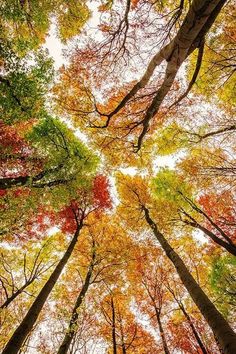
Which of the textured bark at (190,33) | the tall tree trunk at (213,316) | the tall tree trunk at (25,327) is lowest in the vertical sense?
the tall tree trunk at (25,327)

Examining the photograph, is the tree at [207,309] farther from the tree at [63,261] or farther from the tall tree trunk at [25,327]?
the tall tree trunk at [25,327]

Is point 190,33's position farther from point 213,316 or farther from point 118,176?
point 118,176

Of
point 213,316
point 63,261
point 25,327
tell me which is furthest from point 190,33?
point 63,261

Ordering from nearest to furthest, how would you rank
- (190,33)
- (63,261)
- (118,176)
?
(190,33) < (63,261) < (118,176)

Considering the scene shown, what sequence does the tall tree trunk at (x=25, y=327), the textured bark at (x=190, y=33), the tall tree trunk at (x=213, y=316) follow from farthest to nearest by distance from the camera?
the tall tree trunk at (x=25, y=327) < the tall tree trunk at (x=213, y=316) < the textured bark at (x=190, y=33)

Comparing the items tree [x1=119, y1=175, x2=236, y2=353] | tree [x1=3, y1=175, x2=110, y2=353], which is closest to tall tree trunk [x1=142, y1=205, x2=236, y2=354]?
tree [x1=119, y1=175, x2=236, y2=353]

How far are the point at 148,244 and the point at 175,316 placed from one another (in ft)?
16.9

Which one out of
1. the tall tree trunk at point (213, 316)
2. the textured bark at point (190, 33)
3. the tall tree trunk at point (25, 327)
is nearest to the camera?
the textured bark at point (190, 33)

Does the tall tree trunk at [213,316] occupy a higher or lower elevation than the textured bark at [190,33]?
lower

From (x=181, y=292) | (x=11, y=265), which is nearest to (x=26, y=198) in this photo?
(x=11, y=265)

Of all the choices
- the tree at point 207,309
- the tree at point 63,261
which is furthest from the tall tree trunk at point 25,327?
the tree at point 207,309

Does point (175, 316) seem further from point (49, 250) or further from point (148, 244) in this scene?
point (49, 250)

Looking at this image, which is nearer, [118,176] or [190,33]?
[190,33]

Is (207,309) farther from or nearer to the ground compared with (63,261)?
nearer to the ground
